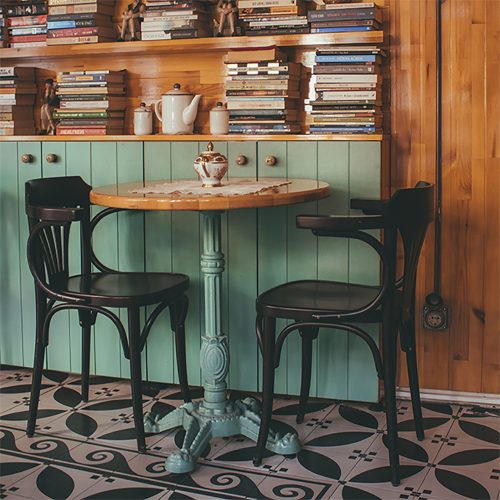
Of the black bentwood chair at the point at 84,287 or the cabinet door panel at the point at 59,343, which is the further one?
the cabinet door panel at the point at 59,343

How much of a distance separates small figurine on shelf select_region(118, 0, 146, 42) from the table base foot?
161cm

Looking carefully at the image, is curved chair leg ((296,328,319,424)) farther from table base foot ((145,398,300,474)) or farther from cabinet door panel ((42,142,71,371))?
cabinet door panel ((42,142,71,371))

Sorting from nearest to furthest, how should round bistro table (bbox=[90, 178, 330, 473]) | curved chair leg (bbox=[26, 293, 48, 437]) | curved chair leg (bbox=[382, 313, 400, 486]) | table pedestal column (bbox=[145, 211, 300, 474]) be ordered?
curved chair leg (bbox=[382, 313, 400, 486]) < round bistro table (bbox=[90, 178, 330, 473]) < table pedestal column (bbox=[145, 211, 300, 474]) < curved chair leg (bbox=[26, 293, 48, 437])

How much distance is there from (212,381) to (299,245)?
69 cm

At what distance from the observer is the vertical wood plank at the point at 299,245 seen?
3342 mm

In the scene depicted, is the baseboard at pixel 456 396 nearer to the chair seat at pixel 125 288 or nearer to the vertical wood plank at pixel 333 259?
the vertical wood plank at pixel 333 259

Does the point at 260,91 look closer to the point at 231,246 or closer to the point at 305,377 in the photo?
the point at 231,246

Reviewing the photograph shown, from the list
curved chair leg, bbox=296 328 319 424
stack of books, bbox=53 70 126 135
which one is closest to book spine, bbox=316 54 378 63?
stack of books, bbox=53 70 126 135

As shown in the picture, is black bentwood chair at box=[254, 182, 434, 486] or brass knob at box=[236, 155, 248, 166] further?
brass knob at box=[236, 155, 248, 166]

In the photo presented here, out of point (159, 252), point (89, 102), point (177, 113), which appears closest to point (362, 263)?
point (159, 252)

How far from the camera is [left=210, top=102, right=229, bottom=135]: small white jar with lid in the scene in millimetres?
3436

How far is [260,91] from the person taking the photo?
3.40m

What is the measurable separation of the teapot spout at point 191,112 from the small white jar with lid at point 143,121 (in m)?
0.18

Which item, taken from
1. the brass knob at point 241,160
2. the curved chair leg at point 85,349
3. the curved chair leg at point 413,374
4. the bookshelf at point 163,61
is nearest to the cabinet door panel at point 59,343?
the curved chair leg at point 85,349
